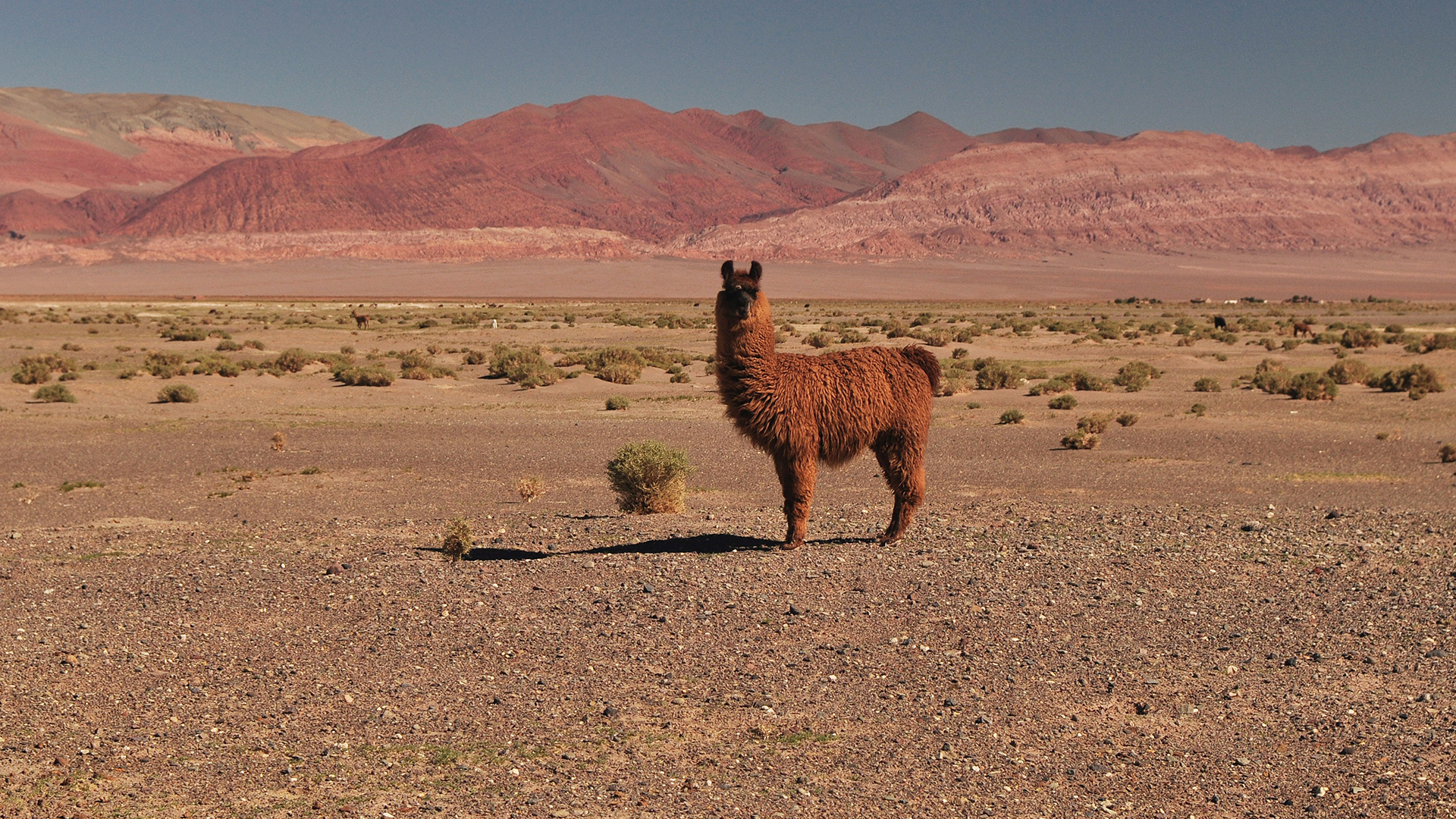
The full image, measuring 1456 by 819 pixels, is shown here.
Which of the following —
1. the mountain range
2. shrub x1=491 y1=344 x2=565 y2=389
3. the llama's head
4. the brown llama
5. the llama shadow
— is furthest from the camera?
the mountain range

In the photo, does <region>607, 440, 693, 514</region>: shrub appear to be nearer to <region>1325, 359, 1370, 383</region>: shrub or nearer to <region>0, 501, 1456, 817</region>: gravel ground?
<region>0, 501, 1456, 817</region>: gravel ground

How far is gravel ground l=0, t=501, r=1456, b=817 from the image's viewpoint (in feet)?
18.4

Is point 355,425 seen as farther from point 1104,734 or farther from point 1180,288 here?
point 1180,288

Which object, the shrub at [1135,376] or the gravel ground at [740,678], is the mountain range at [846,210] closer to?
the shrub at [1135,376]

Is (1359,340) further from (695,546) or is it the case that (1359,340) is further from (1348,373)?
(695,546)

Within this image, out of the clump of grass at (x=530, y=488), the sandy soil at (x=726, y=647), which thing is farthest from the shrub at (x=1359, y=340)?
the clump of grass at (x=530, y=488)

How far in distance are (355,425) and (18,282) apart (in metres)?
110

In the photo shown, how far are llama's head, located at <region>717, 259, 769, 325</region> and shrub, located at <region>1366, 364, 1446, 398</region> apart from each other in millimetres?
20783

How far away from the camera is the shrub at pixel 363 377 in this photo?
2873 centimetres

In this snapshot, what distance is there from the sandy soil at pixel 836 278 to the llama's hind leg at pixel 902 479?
86904mm

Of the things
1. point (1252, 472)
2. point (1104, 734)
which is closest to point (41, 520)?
point (1104, 734)

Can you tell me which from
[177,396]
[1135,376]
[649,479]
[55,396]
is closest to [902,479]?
[649,479]

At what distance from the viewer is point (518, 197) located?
7052 inches

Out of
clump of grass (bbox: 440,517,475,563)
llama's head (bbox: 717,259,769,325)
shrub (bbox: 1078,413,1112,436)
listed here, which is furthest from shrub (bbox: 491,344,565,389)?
llama's head (bbox: 717,259,769,325)
